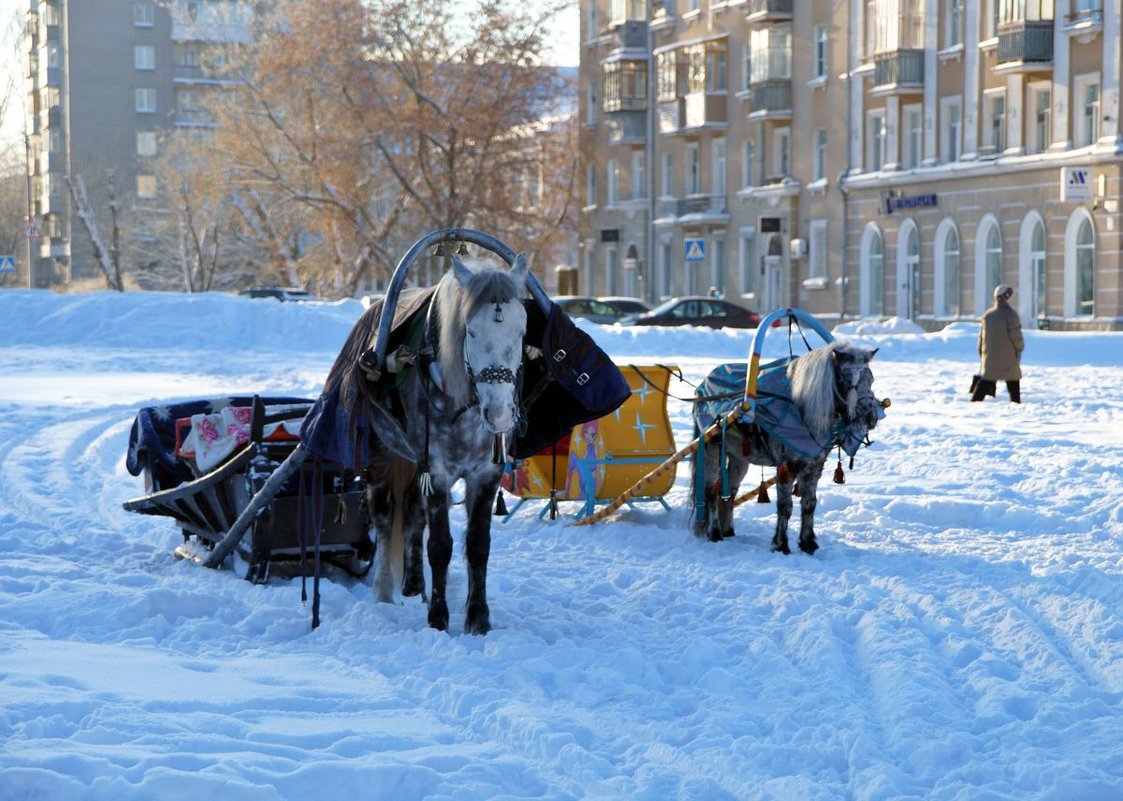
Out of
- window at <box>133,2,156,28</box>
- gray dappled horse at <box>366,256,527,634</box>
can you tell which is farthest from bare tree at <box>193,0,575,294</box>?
window at <box>133,2,156,28</box>

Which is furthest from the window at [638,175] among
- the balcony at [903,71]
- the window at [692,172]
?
the balcony at [903,71]

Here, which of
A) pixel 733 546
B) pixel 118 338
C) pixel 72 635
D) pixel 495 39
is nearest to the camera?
pixel 72 635

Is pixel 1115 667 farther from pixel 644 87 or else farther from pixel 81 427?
pixel 644 87

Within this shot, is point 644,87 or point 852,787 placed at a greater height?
point 644,87

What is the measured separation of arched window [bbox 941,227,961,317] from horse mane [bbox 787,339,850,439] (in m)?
32.6

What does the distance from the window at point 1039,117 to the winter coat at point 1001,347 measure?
1851cm

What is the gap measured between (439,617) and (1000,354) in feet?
47.8

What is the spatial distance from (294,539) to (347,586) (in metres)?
0.37

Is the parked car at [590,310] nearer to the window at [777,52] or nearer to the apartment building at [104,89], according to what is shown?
the window at [777,52]

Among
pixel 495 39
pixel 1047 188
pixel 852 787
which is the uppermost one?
pixel 495 39

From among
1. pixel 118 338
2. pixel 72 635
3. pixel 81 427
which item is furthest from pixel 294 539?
pixel 118 338

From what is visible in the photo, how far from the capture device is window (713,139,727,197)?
5416 centimetres

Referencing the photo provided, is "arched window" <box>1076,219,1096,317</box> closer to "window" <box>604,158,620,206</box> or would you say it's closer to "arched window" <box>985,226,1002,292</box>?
"arched window" <box>985,226,1002,292</box>

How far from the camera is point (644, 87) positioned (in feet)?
190
